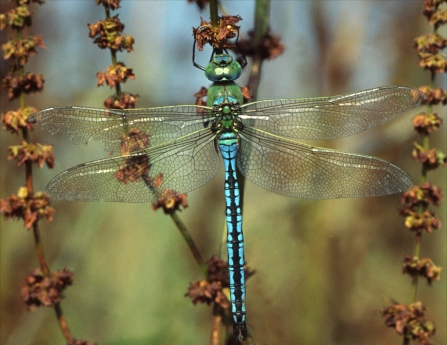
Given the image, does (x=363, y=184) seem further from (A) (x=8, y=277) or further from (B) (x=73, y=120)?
(A) (x=8, y=277)

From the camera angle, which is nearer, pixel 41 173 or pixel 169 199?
pixel 169 199

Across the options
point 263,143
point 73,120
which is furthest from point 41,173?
point 263,143

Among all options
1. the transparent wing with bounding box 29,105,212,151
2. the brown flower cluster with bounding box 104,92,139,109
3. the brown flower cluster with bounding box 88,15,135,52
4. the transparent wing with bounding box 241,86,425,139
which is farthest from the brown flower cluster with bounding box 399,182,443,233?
the brown flower cluster with bounding box 88,15,135,52

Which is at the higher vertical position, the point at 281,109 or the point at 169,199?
the point at 281,109

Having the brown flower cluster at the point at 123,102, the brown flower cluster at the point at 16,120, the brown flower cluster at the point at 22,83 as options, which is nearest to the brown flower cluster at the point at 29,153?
the brown flower cluster at the point at 16,120

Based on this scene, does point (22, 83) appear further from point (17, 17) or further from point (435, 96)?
point (435, 96)

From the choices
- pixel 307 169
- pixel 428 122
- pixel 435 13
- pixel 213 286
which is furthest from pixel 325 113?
pixel 213 286
